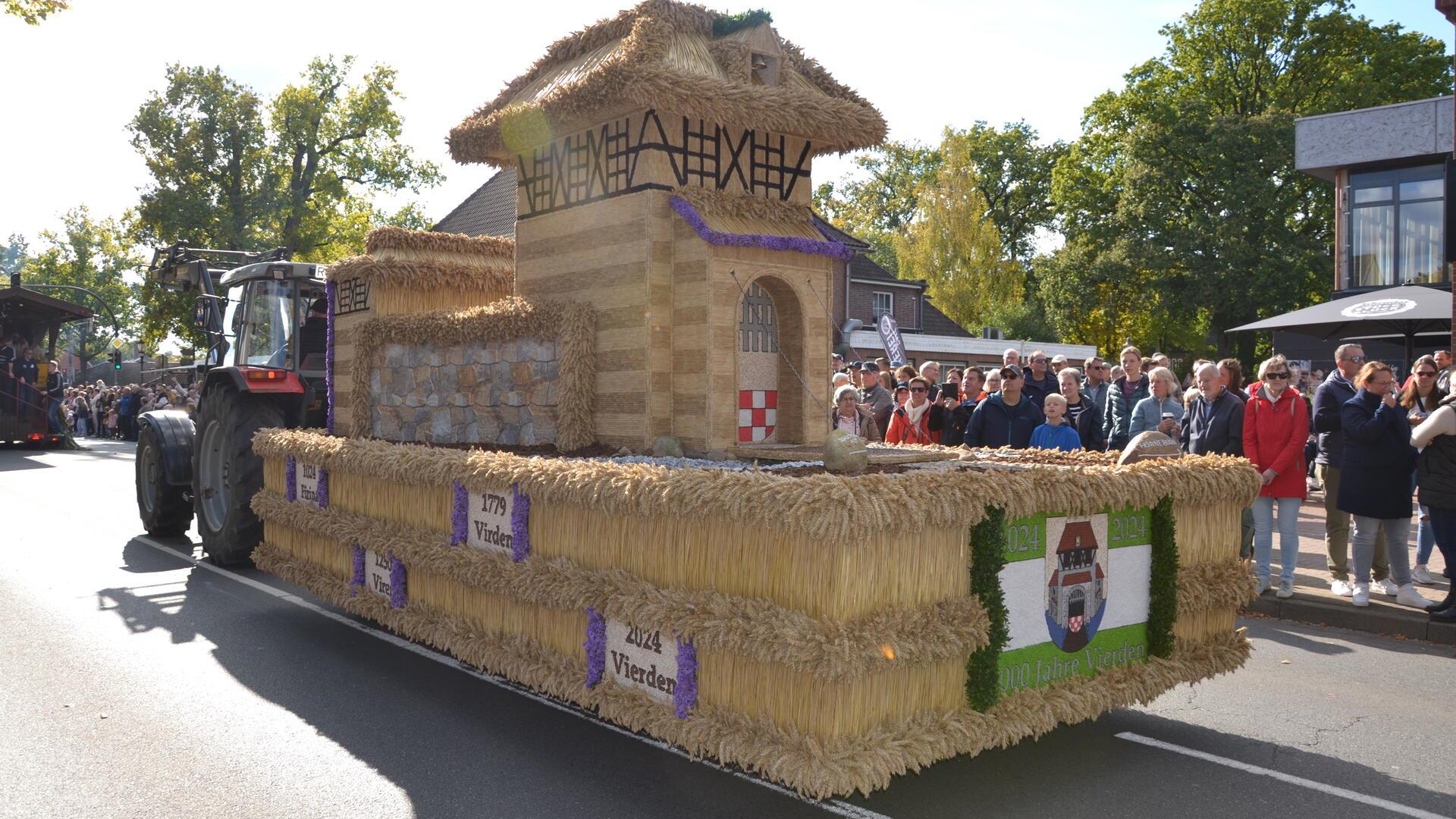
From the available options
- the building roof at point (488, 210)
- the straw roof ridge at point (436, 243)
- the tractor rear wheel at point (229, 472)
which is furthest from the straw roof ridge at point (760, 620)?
the building roof at point (488, 210)

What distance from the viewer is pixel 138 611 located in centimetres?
754

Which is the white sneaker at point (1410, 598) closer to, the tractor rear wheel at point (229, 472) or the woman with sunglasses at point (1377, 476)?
the woman with sunglasses at point (1377, 476)

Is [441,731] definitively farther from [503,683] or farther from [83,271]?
[83,271]

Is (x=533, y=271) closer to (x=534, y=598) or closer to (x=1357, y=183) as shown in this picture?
(x=534, y=598)

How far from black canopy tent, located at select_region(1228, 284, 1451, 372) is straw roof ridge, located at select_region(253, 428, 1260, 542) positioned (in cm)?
1086

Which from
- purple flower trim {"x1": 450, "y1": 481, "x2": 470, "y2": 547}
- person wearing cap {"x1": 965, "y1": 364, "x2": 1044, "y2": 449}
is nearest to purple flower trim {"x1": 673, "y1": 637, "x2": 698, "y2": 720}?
purple flower trim {"x1": 450, "y1": 481, "x2": 470, "y2": 547}

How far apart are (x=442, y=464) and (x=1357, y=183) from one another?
93.8ft

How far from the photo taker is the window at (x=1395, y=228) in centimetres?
2597

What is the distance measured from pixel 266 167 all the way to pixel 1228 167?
35.1 meters

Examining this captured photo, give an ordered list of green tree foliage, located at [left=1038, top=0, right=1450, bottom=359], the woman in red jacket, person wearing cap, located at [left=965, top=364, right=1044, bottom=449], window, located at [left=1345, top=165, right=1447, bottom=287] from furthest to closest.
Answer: green tree foliage, located at [left=1038, top=0, right=1450, bottom=359] → window, located at [left=1345, top=165, right=1447, bottom=287] → person wearing cap, located at [left=965, top=364, right=1044, bottom=449] → the woman in red jacket

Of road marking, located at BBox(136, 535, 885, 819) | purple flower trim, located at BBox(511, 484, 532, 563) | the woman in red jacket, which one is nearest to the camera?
road marking, located at BBox(136, 535, 885, 819)

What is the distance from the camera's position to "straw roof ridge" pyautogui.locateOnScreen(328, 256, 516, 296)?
7.75 m

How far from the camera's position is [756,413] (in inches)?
238

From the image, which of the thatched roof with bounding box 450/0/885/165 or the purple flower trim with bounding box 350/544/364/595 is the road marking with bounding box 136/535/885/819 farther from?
the thatched roof with bounding box 450/0/885/165
